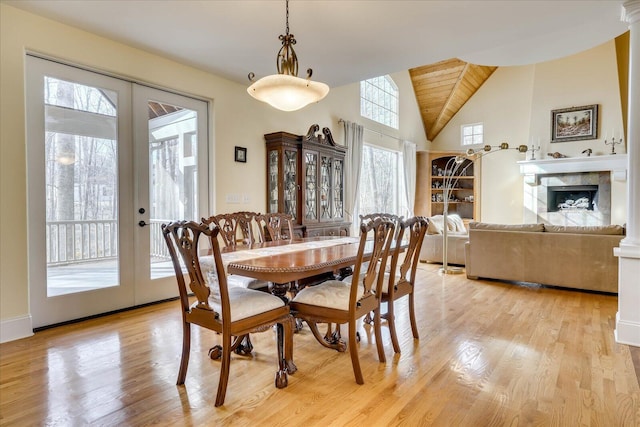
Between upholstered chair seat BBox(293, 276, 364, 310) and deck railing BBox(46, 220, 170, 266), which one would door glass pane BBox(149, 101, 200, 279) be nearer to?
deck railing BBox(46, 220, 170, 266)

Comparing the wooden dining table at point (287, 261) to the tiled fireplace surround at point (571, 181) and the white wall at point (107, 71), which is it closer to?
the white wall at point (107, 71)

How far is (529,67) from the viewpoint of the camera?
26.2 ft

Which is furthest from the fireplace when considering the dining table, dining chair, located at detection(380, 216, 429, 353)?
the dining table

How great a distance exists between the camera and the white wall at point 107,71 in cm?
270

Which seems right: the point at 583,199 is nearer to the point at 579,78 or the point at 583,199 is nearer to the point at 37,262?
the point at 579,78

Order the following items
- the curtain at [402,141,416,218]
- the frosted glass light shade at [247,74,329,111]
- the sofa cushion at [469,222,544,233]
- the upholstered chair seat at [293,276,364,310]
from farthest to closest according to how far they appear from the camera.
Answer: the curtain at [402,141,416,218] → the sofa cushion at [469,222,544,233] → the frosted glass light shade at [247,74,329,111] → the upholstered chair seat at [293,276,364,310]

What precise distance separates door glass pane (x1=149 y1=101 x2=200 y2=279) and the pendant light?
162 cm

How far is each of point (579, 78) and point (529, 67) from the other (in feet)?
3.46

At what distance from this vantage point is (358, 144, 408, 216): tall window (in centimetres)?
704

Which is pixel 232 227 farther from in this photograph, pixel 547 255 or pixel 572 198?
pixel 572 198

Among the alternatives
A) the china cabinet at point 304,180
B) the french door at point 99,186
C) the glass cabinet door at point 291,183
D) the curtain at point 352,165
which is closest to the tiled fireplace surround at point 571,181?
the curtain at point 352,165

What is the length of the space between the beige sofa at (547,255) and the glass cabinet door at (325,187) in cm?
201

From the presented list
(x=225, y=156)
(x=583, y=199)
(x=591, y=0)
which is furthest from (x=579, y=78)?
(x=225, y=156)

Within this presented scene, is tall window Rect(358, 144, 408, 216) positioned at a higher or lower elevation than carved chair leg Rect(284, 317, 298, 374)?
higher
